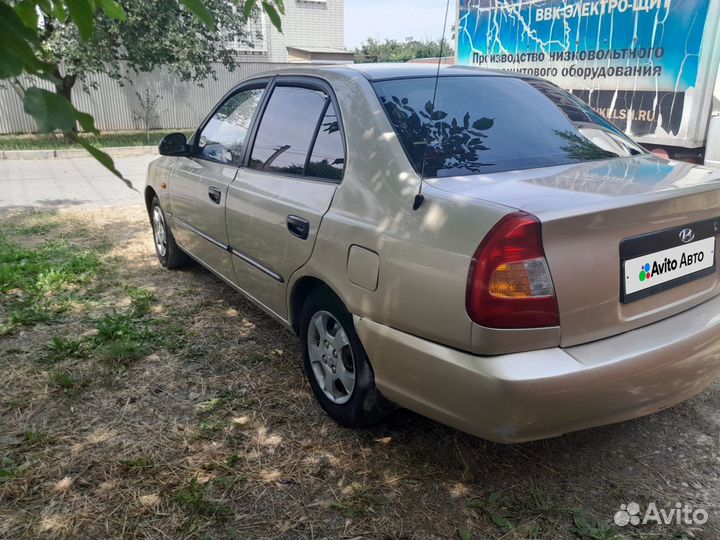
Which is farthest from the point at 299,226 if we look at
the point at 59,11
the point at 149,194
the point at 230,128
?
the point at 149,194

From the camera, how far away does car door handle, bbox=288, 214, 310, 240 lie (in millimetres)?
2857

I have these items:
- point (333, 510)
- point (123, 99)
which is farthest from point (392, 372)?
point (123, 99)

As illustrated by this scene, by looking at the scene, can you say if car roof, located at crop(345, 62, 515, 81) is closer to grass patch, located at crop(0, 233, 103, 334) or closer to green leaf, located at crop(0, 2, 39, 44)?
green leaf, located at crop(0, 2, 39, 44)

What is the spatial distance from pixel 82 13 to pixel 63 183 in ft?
32.2

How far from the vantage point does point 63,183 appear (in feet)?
33.0

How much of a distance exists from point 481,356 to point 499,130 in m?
1.21

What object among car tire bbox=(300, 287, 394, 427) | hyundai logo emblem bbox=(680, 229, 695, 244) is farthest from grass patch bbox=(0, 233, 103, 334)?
hyundai logo emblem bbox=(680, 229, 695, 244)

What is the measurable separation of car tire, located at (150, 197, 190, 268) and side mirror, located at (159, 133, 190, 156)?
0.88 m

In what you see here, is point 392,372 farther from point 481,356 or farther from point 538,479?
point 538,479

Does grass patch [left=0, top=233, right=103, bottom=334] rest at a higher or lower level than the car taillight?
lower

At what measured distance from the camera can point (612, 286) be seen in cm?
214

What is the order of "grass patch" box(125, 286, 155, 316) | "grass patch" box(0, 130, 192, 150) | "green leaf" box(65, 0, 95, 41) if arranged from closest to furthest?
"green leaf" box(65, 0, 95, 41) < "grass patch" box(125, 286, 155, 316) < "grass patch" box(0, 130, 192, 150)

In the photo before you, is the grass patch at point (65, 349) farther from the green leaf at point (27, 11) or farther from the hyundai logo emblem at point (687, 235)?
the hyundai logo emblem at point (687, 235)

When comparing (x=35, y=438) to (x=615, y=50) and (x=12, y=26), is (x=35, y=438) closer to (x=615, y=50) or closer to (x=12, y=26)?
(x=12, y=26)
